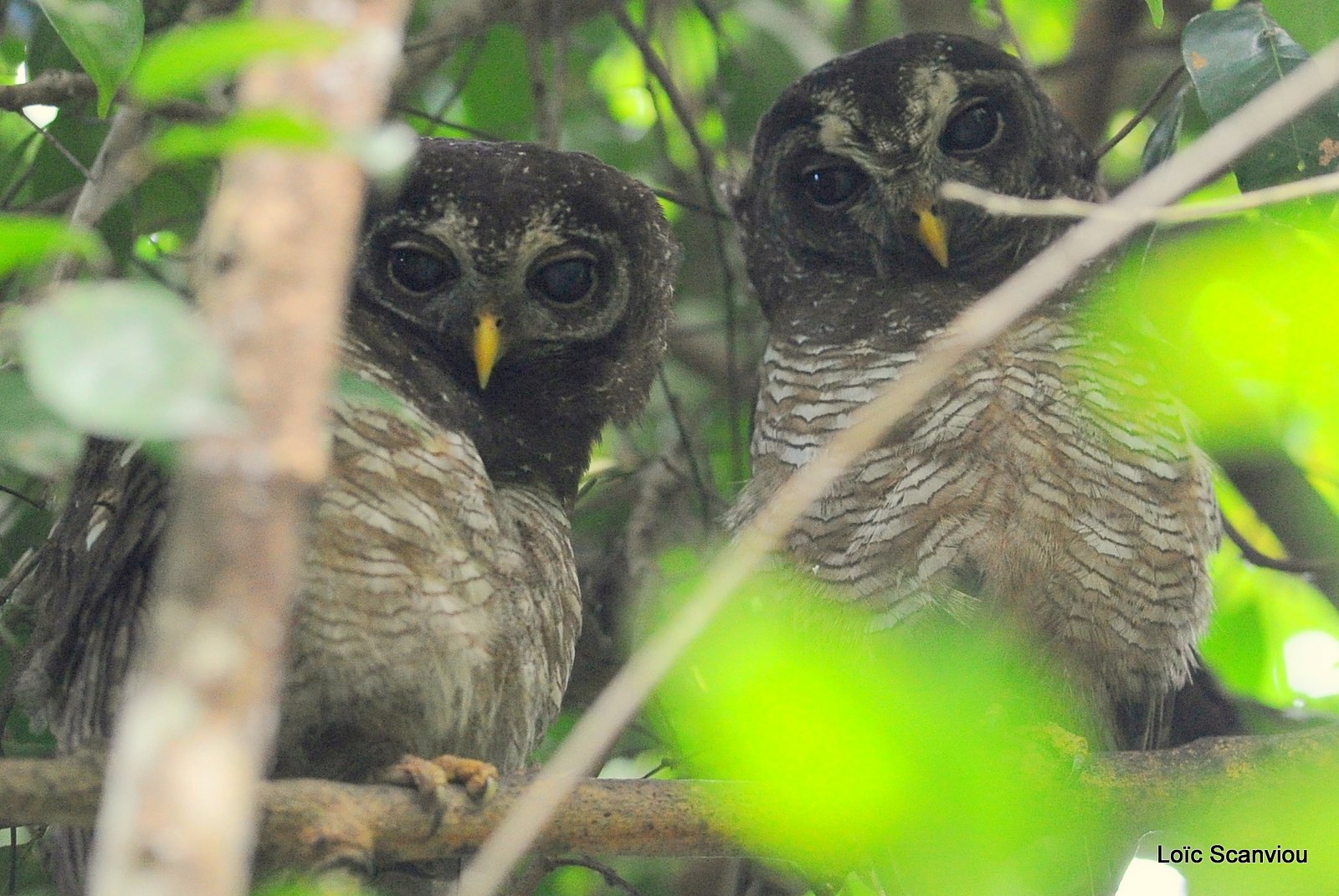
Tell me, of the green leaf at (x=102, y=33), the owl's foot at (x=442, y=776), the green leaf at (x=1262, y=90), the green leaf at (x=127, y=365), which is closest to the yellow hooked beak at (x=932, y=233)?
the green leaf at (x=1262, y=90)

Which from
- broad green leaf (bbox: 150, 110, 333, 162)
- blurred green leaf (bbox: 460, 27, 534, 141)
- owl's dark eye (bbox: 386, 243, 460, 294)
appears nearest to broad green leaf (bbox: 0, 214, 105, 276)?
broad green leaf (bbox: 150, 110, 333, 162)

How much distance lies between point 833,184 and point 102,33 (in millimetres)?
1892

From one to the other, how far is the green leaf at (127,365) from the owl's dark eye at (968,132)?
2611mm

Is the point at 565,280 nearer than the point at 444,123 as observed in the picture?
Yes

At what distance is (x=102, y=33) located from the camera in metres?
1.90

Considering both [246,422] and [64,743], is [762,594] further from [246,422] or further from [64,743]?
[246,422]

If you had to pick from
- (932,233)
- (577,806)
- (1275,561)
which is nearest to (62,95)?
(577,806)

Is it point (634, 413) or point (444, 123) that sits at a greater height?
point (444, 123)

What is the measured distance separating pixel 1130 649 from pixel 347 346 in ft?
5.47

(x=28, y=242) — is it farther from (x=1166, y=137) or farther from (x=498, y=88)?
(x=498, y=88)

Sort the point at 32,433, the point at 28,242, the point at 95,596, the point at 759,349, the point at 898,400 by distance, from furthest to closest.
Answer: the point at 759,349 < the point at 95,596 < the point at 32,433 < the point at 898,400 < the point at 28,242

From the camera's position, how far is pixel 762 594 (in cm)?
311

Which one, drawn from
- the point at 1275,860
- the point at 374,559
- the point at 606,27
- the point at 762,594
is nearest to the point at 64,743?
the point at 374,559

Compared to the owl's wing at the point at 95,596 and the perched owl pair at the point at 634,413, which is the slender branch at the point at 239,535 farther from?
the owl's wing at the point at 95,596
